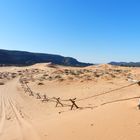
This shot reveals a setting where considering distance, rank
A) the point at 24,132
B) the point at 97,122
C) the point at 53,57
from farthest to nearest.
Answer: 1. the point at 53,57
2. the point at 24,132
3. the point at 97,122

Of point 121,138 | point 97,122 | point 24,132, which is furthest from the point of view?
point 24,132

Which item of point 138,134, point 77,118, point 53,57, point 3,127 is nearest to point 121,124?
point 138,134

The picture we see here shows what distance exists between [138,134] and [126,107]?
328 cm

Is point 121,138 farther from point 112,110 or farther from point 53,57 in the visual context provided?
point 53,57

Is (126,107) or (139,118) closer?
(139,118)

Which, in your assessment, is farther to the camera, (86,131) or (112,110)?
(112,110)

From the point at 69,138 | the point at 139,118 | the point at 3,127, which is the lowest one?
the point at 3,127

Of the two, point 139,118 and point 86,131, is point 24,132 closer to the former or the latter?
point 86,131

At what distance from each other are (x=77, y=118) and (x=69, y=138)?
8.66 feet

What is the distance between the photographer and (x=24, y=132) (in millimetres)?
11250

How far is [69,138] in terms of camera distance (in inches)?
365

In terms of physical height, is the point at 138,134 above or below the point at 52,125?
above

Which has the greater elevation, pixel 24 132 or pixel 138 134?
pixel 138 134

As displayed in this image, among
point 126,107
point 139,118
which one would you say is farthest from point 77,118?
point 139,118
